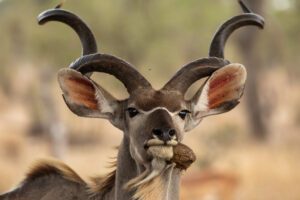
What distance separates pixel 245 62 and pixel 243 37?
770 millimetres

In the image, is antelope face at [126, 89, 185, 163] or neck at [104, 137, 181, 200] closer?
antelope face at [126, 89, 185, 163]

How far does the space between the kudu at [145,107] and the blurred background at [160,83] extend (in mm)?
9451

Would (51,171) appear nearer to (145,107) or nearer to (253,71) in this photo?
(145,107)

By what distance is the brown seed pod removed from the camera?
531 cm

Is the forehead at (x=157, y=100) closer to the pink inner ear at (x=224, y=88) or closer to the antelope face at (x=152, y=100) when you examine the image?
the antelope face at (x=152, y=100)

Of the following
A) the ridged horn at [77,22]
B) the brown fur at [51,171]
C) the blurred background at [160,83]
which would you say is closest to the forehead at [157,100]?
the ridged horn at [77,22]

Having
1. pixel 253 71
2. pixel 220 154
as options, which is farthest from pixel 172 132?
pixel 253 71

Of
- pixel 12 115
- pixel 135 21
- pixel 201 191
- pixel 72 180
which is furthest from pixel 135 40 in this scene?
pixel 72 180

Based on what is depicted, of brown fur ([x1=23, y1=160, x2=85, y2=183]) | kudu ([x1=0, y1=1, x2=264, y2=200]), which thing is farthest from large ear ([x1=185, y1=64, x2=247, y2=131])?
Answer: brown fur ([x1=23, y1=160, x2=85, y2=183])

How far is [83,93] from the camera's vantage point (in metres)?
5.76

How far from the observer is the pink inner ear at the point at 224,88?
589cm

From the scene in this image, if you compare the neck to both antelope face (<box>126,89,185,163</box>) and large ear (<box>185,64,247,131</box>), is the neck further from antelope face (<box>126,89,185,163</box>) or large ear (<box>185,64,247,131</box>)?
large ear (<box>185,64,247,131</box>)

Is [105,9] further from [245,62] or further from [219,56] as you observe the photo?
[219,56]

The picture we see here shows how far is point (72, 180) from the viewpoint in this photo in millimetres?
6504
